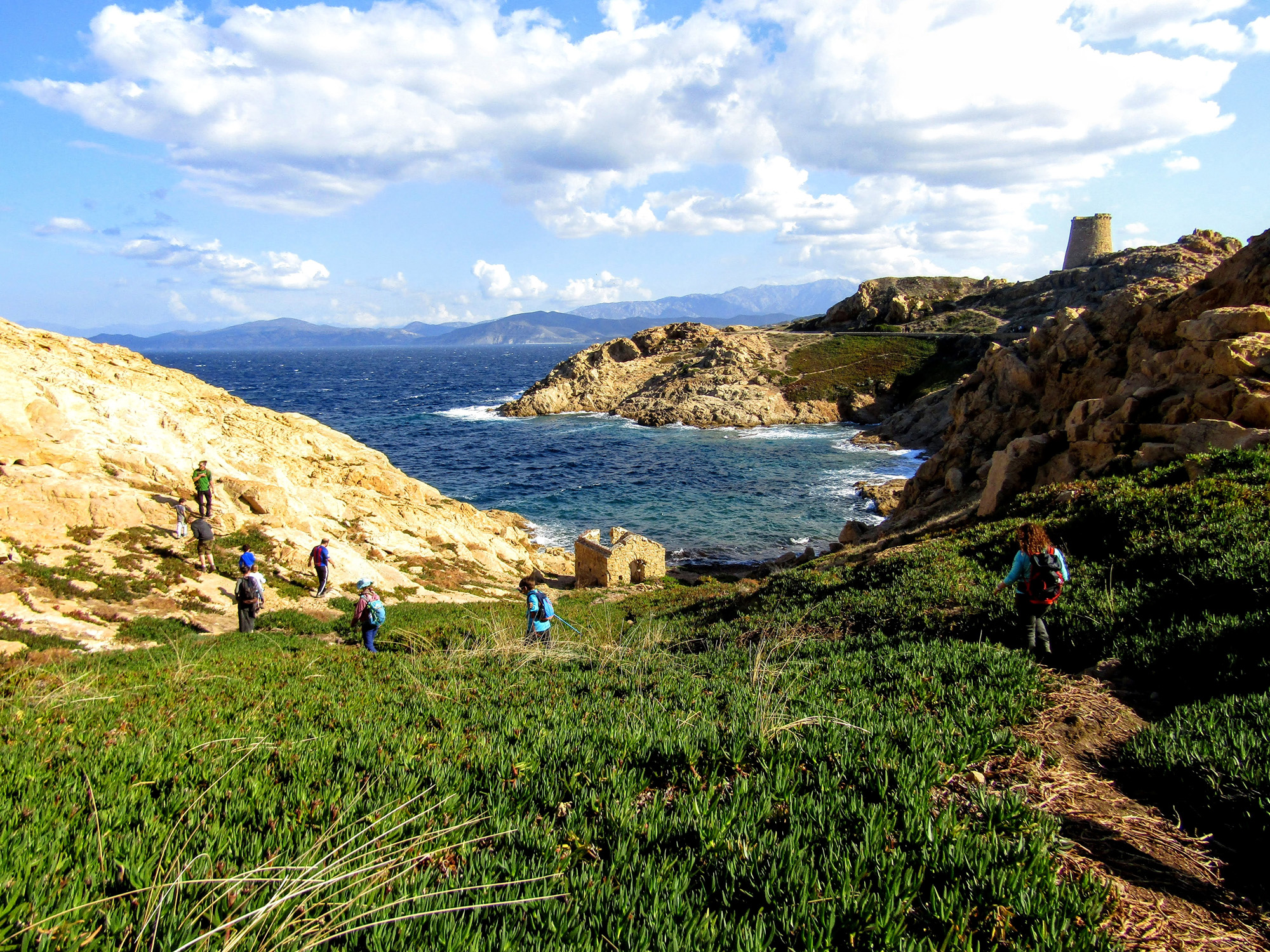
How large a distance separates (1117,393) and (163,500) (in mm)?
26354

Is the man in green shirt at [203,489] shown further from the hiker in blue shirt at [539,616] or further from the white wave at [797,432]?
the white wave at [797,432]

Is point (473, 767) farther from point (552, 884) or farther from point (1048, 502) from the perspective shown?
point (1048, 502)

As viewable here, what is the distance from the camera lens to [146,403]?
21.5m

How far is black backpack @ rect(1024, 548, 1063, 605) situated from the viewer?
7777mm

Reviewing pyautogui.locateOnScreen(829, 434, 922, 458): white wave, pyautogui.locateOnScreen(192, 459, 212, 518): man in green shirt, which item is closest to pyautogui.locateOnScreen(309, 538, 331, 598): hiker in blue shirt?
pyautogui.locateOnScreen(192, 459, 212, 518): man in green shirt

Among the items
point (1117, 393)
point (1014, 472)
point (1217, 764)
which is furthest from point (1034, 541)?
point (1117, 393)

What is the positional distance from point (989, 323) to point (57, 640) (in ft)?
335

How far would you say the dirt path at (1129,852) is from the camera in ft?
11.1

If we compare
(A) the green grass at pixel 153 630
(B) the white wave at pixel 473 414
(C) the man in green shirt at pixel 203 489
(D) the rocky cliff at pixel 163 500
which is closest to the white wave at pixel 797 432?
(B) the white wave at pixel 473 414

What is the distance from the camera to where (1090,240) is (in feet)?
309

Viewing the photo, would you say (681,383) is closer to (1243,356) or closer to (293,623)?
(1243,356)

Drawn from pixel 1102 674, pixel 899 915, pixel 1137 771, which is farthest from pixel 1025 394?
pixel 899 915

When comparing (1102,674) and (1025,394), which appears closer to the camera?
(1102,674)

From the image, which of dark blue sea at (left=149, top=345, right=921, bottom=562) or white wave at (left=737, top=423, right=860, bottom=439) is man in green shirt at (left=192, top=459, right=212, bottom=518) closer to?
dark blue sea at (left=149, top=345, right=921, bottom=562)
